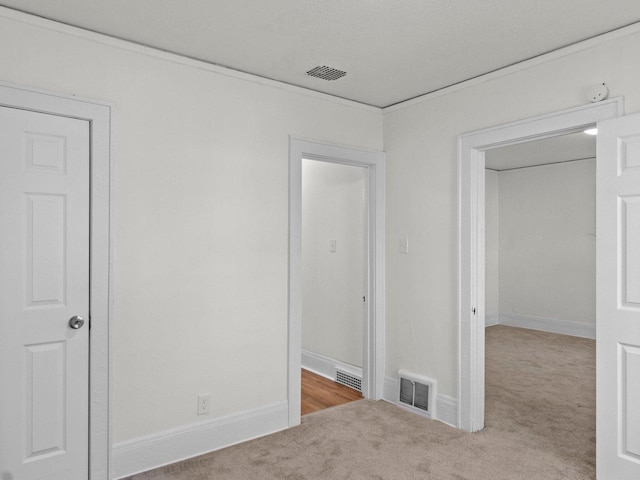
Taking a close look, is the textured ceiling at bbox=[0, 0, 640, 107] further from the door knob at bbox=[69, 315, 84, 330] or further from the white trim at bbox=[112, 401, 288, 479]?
the white trim at bbox=[112, 401, 288, 479]

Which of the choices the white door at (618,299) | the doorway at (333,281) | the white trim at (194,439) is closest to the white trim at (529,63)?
the white door at (618,299)

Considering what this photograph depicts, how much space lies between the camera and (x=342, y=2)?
213cm

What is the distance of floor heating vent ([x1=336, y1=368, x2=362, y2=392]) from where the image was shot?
4059mm

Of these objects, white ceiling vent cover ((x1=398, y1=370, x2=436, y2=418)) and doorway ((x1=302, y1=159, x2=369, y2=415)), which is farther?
doorway ((x1=302, y1=159, x2=369, y2=415))

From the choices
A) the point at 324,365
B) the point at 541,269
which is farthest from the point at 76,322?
the point at 541,269

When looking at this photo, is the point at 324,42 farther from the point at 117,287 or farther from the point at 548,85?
the point at 117,287

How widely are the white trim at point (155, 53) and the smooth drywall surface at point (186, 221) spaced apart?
2 cm

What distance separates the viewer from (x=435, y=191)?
3.40 m

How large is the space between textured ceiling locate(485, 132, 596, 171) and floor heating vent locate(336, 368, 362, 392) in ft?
10.1

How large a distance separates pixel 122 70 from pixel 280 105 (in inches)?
42.2

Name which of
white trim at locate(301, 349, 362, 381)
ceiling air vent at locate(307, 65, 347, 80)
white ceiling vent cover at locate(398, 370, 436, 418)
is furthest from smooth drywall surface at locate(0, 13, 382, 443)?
white trim at locate(301, 349, 362, 381)

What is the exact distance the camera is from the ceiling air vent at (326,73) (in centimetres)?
295

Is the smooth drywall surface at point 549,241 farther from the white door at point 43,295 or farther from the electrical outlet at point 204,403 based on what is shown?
the white door at point 43,295

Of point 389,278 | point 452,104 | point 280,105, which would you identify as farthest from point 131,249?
point 452,104
